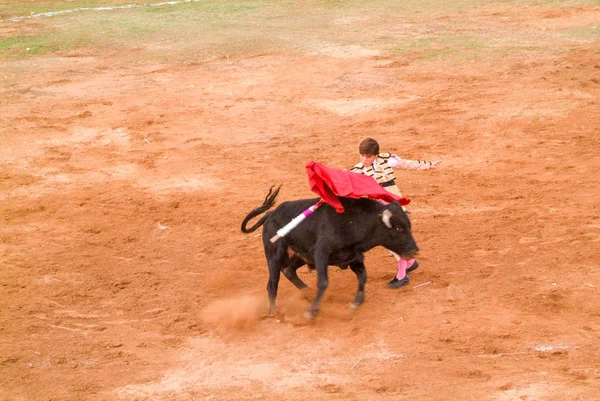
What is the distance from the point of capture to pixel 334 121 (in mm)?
13117

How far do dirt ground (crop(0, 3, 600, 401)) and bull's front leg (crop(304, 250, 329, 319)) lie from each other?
26 cm

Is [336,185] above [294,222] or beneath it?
above

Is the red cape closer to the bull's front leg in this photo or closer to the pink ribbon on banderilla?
the pink ribbon on banderilla

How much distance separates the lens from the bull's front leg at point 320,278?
7469 mm

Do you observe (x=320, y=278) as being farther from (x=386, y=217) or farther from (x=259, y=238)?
(x=259, y=238)

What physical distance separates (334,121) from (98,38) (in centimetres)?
776

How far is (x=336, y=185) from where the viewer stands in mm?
7363

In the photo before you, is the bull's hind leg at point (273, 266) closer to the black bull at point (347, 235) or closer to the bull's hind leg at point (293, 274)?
the black bull at point (347, 235)

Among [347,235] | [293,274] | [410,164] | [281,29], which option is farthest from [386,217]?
[281,29]

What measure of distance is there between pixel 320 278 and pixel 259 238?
2.26m

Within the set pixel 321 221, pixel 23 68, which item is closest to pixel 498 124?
pixel 321 221

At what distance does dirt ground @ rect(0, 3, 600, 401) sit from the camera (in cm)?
694

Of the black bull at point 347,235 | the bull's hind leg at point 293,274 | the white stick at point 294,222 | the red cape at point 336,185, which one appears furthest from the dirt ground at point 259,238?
the red cape at point 336,185

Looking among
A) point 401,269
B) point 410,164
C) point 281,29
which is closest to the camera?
point 410,164
